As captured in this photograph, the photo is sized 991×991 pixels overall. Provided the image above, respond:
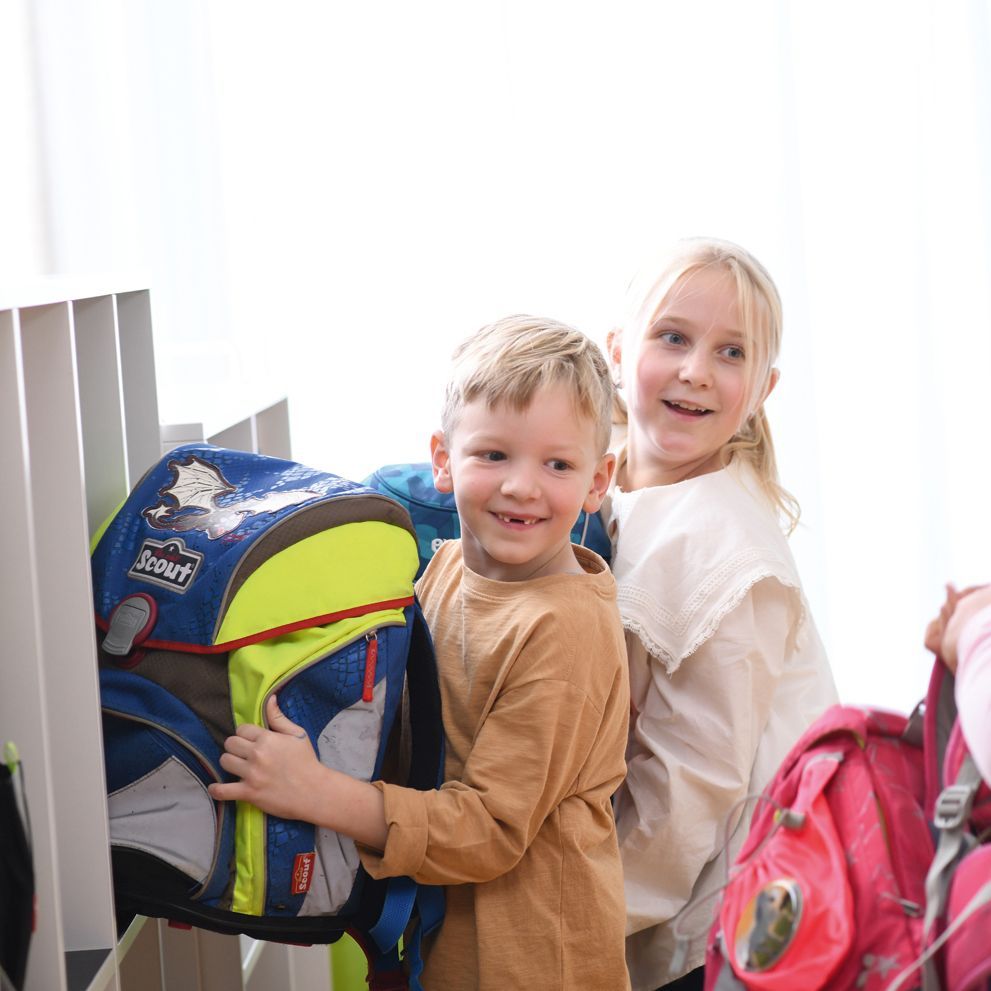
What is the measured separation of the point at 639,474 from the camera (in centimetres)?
151

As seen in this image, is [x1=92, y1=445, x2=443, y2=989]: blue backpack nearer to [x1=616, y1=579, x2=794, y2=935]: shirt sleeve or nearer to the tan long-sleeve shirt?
the tan long-sleeve shirt

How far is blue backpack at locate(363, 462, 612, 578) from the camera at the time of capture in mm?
1402

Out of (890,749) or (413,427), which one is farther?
(413,427)

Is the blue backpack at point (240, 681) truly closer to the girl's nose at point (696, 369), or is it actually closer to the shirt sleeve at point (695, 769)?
the shirt sleeve at point (695, 769)

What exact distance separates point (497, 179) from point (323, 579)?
1.36m

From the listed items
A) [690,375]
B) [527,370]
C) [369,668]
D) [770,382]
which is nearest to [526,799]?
[369,668]

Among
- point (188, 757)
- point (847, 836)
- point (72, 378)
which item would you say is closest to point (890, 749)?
point (847, 836)

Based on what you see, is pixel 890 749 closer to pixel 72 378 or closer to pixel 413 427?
pixel 72 378

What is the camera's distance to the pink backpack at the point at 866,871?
2.26 ft

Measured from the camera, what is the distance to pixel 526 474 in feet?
3.68

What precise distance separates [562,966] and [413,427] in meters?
1.34

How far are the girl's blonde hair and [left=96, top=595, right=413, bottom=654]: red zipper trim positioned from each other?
58cm

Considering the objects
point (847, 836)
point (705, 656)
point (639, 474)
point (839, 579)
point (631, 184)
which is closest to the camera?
point (847, 836)

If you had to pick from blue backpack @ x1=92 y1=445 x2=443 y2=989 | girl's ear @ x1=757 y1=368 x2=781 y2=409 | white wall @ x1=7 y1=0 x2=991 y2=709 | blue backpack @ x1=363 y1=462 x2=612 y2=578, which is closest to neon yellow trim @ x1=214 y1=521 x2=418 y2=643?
blue backpack @ x1=92 y1=445 x2=443 y2=989
